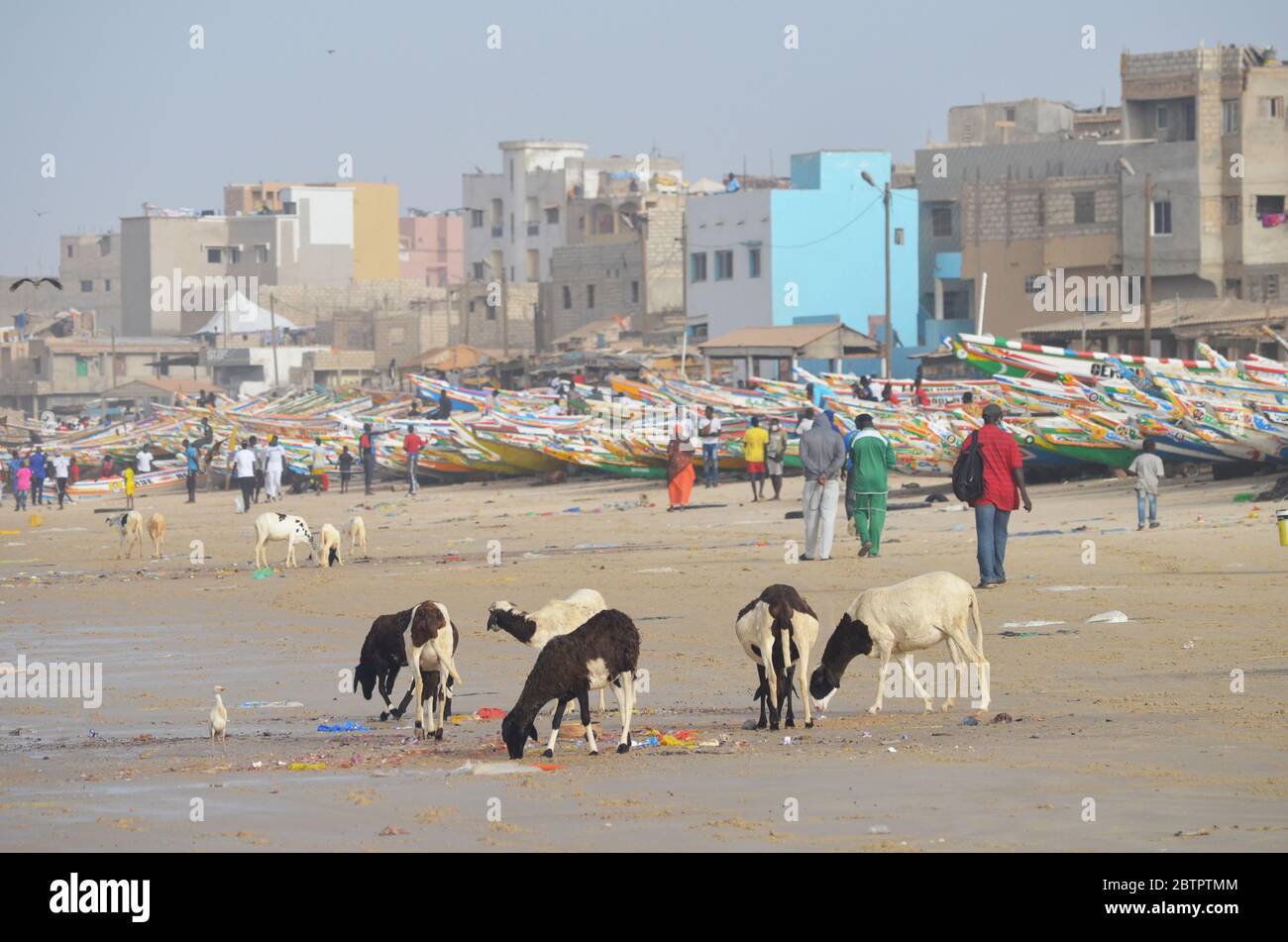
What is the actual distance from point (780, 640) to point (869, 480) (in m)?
9.08

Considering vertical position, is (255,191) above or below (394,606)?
above

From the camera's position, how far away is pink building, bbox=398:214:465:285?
127875 mm

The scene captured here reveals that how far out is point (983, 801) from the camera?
8492mm

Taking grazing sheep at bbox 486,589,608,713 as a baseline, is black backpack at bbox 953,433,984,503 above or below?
above

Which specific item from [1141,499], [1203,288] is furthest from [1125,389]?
[1203,288]

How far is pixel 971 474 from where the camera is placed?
1650cm

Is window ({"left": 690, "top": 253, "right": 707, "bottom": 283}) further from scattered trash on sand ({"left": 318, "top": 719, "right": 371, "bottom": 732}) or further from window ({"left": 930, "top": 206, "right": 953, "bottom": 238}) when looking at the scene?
scattered trash on sand ({"left": 318, "top": 719, "right": 371, "bottom": 732})

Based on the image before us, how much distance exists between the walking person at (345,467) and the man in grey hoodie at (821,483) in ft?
78.0

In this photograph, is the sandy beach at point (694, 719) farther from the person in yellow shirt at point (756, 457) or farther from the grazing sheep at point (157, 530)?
the person in yellow shirt at point (756, 457)

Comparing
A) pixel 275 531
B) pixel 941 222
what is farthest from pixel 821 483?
pixel 941 222

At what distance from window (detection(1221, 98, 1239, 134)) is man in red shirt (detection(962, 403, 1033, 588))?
44137 millimetres

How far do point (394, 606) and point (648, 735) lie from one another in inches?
325

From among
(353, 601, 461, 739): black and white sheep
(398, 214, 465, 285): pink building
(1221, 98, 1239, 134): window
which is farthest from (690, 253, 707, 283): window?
(398, 214, 465, 285): pink building
